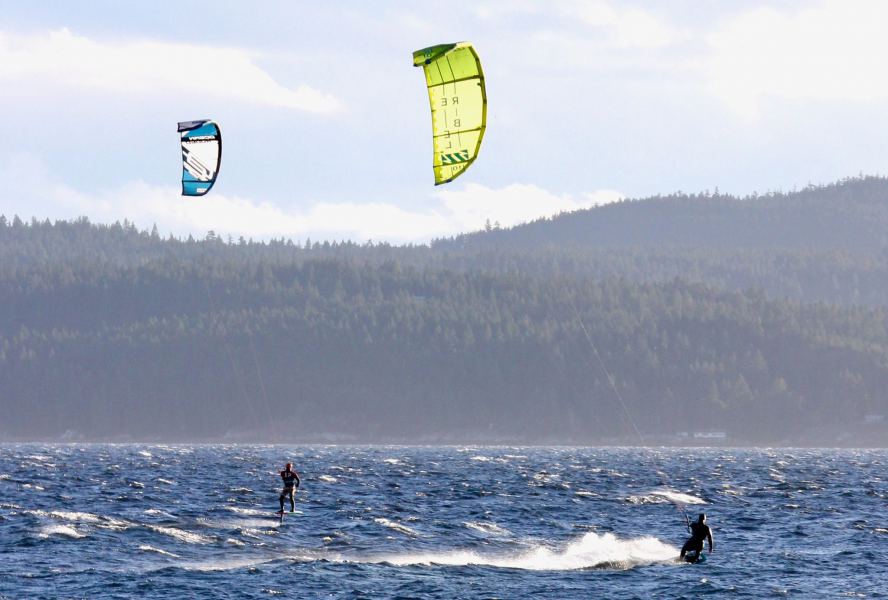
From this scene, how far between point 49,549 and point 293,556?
7683 mm

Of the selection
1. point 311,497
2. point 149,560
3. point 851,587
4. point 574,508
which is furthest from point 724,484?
point 149,560

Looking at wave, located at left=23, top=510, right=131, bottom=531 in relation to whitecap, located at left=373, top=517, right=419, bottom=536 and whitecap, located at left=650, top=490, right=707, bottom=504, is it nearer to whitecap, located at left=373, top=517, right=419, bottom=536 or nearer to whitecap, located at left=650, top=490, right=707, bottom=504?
whitecap, located at left=373, top=517, right=419, bottom=536

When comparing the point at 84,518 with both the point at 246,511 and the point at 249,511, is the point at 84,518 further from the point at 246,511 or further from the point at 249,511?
the point at 249,511

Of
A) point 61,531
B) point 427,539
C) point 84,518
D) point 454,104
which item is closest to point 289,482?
point 427,539

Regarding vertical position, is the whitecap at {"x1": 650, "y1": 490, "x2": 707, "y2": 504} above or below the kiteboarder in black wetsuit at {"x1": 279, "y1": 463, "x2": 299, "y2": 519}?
below

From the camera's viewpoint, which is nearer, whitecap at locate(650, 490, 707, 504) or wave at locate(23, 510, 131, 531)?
wave at locate(23, 510, 131, 531)

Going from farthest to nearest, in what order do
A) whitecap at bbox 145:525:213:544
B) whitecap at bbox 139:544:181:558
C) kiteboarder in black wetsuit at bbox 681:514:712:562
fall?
1. whitecap at bbox 145:525:213:544
2. kiteboarder in black wetsuit at bbox 681:514:712:562
3. whitecap at bbox 139:544:181:558

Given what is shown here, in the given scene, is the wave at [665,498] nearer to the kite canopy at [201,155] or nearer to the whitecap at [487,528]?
the whitecap at [487,528]

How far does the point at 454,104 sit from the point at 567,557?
15.4 m

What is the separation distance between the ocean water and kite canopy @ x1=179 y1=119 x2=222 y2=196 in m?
12.4

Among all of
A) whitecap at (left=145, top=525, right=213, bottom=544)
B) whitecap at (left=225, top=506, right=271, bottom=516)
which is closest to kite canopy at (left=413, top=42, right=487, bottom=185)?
whitecap at (left=145, top=525, right=213, bottom=544)

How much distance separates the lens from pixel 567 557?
153 feet

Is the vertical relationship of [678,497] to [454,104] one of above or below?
below

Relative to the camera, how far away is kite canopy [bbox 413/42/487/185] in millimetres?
41969
